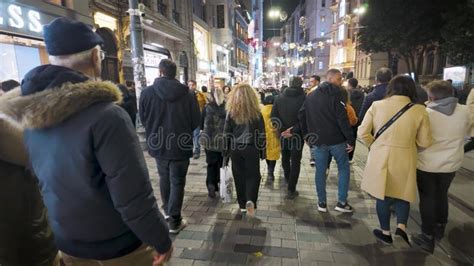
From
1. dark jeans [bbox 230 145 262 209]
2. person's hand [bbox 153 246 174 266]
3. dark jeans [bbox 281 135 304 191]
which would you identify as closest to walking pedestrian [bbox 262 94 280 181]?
dark jeans [bbox 281 135 304 191]

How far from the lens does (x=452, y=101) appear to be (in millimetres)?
3309

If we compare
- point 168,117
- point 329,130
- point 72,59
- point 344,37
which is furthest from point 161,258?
point 344,37

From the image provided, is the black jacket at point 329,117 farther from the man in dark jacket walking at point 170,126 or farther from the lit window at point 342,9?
the lit window at point 342,9

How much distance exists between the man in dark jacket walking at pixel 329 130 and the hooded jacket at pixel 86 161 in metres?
3.19

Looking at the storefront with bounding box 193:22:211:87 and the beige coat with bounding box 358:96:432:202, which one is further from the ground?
the storefront with bounding box 193:22:211:87

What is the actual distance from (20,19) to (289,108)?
6.40 meters

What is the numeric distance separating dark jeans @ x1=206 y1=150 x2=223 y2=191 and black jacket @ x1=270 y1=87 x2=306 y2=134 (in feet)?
4.20

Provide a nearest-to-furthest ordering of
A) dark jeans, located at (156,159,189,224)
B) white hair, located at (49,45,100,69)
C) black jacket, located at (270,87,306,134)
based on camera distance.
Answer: white hair, located at (49,45,100,69), dark jeans, located at (156,159,189,224), black jacket, located at (270,87,306,134)

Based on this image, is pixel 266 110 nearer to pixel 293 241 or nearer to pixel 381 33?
pixel 293 241

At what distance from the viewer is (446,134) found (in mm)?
3354

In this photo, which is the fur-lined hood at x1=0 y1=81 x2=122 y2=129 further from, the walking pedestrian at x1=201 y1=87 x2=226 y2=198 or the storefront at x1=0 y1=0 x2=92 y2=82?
the storefront at x1=0 y1=0 x2=92 y2=82

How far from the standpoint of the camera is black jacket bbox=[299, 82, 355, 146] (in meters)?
4.21

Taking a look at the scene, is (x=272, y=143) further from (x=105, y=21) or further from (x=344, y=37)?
(x=344, y=37)

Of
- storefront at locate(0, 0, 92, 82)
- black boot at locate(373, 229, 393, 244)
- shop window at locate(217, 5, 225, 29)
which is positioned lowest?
black boot at locate(373, 229, 393, 244)
